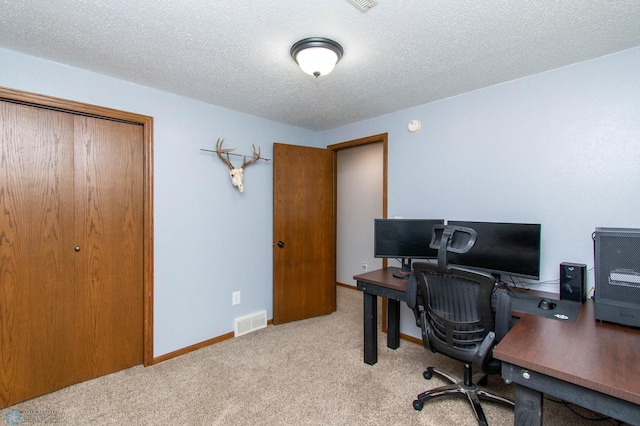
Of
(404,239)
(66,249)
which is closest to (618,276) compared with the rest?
(404,239)

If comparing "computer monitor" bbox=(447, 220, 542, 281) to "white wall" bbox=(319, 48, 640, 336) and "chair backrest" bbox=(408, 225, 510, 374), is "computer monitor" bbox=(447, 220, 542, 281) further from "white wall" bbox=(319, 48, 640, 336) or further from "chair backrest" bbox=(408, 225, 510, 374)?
"chair backrest" bbox=(408, 225, 510, 374)

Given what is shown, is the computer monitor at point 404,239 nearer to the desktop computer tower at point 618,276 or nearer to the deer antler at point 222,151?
the desktop computer tower at point 618,276

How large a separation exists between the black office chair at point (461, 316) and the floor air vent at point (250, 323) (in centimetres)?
190

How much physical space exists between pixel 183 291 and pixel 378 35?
267cm

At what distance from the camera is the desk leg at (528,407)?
1.23 metres

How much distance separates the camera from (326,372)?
243cm

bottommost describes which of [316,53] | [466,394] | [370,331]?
[466,394]

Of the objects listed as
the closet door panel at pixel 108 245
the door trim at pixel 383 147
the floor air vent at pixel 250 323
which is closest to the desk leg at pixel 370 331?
the door trim at pixel 383 147

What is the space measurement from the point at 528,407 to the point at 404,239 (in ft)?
5.17

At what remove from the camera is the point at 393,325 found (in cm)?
289

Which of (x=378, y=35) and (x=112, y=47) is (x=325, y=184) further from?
(x=112, y=47)

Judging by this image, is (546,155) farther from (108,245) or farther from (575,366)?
(108,245)

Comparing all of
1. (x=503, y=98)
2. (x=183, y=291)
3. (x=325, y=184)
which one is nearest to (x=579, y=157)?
(x=503, y=98)

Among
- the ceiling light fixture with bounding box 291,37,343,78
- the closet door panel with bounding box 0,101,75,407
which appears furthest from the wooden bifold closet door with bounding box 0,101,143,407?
the ceiling light fixture with bounding box 291,37,343,78
